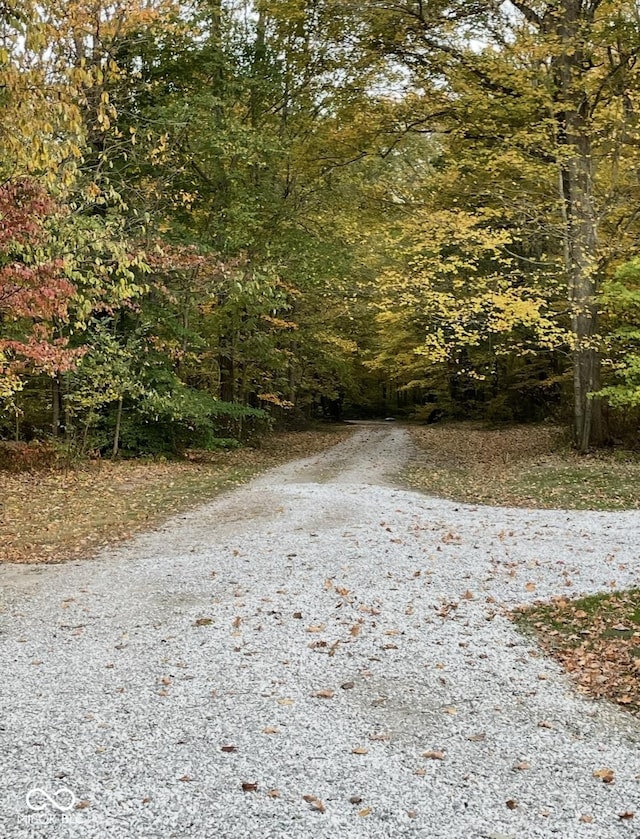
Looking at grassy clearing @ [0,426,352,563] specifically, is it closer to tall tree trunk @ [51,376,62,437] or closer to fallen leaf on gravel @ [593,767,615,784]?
tall tree trunk @ [51,376,62,437]

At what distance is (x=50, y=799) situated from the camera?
339 centimetres

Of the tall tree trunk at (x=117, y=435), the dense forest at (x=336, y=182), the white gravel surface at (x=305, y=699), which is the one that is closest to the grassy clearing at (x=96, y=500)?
the tall tree trunk at (x=117, y=435)

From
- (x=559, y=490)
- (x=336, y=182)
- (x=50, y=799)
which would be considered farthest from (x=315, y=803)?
(x=336, y=182)

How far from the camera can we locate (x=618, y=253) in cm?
1541

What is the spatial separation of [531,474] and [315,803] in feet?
39.2

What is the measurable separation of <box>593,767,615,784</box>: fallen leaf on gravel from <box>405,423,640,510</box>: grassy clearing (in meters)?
8.28

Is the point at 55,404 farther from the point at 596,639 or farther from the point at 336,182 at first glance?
the point at 596,639

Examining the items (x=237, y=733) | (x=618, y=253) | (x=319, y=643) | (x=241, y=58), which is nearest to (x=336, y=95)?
(x=241, y=58)

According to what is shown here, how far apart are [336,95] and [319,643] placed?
1405cm

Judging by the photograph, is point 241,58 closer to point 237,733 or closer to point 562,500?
point 562,500

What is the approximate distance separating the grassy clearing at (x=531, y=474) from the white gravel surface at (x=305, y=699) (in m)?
3.48

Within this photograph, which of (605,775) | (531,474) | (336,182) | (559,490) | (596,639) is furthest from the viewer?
(336,182)

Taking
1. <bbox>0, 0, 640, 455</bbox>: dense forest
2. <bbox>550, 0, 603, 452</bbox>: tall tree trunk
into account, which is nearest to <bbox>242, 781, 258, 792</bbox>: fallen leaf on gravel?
<bbox>0, 0, 640, 455</bbox>: dense forest

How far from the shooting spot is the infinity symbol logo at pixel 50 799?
10.9ft
